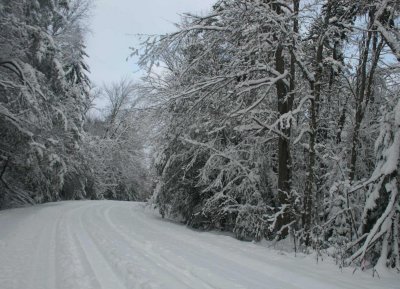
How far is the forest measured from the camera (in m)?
9.91

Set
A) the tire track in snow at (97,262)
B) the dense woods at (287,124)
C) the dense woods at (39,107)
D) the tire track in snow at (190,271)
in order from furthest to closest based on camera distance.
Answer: the dense woods at (39,107), the dense woods at (287,124), the tire track in snow at (97,262), the tire track in snow at (190,271)

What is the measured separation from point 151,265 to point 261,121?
6.99 meters

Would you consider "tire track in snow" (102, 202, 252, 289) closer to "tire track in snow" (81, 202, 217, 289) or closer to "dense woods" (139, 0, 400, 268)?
"tire track in snow" (81, 202, 217, 289)

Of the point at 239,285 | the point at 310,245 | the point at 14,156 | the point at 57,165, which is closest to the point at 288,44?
the point at 310,245

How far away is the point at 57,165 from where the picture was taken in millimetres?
26531

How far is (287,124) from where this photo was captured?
11266 millimetres

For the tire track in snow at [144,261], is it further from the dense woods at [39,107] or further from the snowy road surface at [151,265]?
the dense woods at [39,107]

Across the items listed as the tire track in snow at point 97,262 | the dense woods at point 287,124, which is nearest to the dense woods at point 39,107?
the dense woods at point 287,124

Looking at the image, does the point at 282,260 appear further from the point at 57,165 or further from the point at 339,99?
the point at 57,165

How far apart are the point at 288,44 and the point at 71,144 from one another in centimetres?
2085

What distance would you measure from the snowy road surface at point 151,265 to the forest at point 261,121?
118cm

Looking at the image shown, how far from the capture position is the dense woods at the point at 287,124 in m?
9.05

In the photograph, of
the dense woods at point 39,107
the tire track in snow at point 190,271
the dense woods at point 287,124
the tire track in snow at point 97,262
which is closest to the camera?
the tire track in snow at point 190,271

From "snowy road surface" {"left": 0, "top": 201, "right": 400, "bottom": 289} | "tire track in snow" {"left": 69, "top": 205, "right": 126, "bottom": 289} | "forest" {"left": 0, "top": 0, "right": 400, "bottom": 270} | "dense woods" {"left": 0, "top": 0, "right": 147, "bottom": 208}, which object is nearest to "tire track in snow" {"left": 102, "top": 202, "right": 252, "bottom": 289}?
"snowy road surface" {"left": 0, "top": 201, "right": 400, "bottom": 289}
